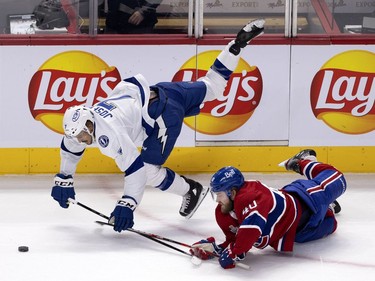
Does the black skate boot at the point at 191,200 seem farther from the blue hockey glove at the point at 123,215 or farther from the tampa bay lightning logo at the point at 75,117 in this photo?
the tampa bay lightning logo at the point at 75,117

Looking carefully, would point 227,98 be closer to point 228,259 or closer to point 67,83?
point 67,83

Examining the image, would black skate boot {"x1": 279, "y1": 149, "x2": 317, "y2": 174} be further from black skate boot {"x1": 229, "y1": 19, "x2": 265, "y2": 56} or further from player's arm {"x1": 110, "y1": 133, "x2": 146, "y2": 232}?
player's arm {"x1": 110, "y1": 133, "x2": 146, "y2": 232}

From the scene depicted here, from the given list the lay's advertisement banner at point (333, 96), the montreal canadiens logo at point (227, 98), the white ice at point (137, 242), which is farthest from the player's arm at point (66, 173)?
the lay's advertisement banner at point (333, 96)

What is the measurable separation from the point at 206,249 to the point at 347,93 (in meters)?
2.25

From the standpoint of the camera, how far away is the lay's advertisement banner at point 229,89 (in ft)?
24.1

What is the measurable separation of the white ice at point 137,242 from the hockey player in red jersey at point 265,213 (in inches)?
3.2

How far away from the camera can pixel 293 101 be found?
748 cm

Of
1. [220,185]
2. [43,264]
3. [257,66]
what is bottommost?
[43,264]

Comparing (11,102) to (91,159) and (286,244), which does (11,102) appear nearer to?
(91,159)

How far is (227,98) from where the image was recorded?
Result: 7441mm

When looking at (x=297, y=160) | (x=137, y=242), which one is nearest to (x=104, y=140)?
(x=137, y=242)

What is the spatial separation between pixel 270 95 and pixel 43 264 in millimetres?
2465

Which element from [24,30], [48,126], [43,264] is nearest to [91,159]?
[48,126]

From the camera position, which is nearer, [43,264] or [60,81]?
[43,264]
